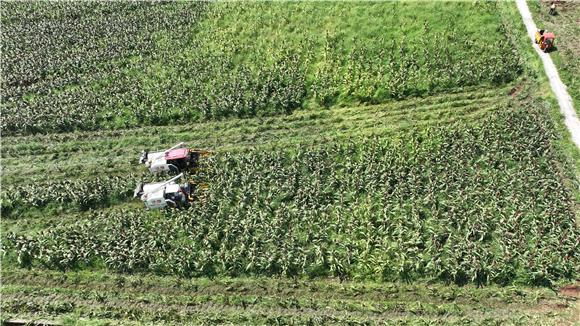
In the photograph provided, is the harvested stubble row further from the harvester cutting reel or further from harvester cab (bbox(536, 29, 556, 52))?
harvester cab (bbox(536, 29, 556, 52))

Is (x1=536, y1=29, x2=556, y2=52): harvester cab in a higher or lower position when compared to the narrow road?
higher

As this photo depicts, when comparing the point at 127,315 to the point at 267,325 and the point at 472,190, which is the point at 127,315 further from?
the point at 472,190

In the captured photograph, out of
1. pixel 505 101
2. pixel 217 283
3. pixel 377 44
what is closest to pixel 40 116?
pixel 217 283

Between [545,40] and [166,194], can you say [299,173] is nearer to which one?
[166,194]

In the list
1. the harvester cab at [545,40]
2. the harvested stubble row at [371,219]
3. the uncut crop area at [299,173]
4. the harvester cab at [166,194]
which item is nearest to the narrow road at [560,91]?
the harvester cab at [545,40]

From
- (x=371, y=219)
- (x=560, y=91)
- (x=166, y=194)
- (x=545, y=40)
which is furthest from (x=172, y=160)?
(x=545, y=40)

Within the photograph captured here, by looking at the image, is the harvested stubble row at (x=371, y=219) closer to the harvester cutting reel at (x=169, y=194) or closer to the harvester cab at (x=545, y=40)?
the harvester cutting reel at (x=169, y=194)

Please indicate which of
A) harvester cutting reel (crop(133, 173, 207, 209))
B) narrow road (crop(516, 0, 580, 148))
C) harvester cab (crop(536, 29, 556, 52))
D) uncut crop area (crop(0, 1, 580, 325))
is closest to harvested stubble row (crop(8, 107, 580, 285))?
uncut crop area (crop(0, 1, 580, 325))
